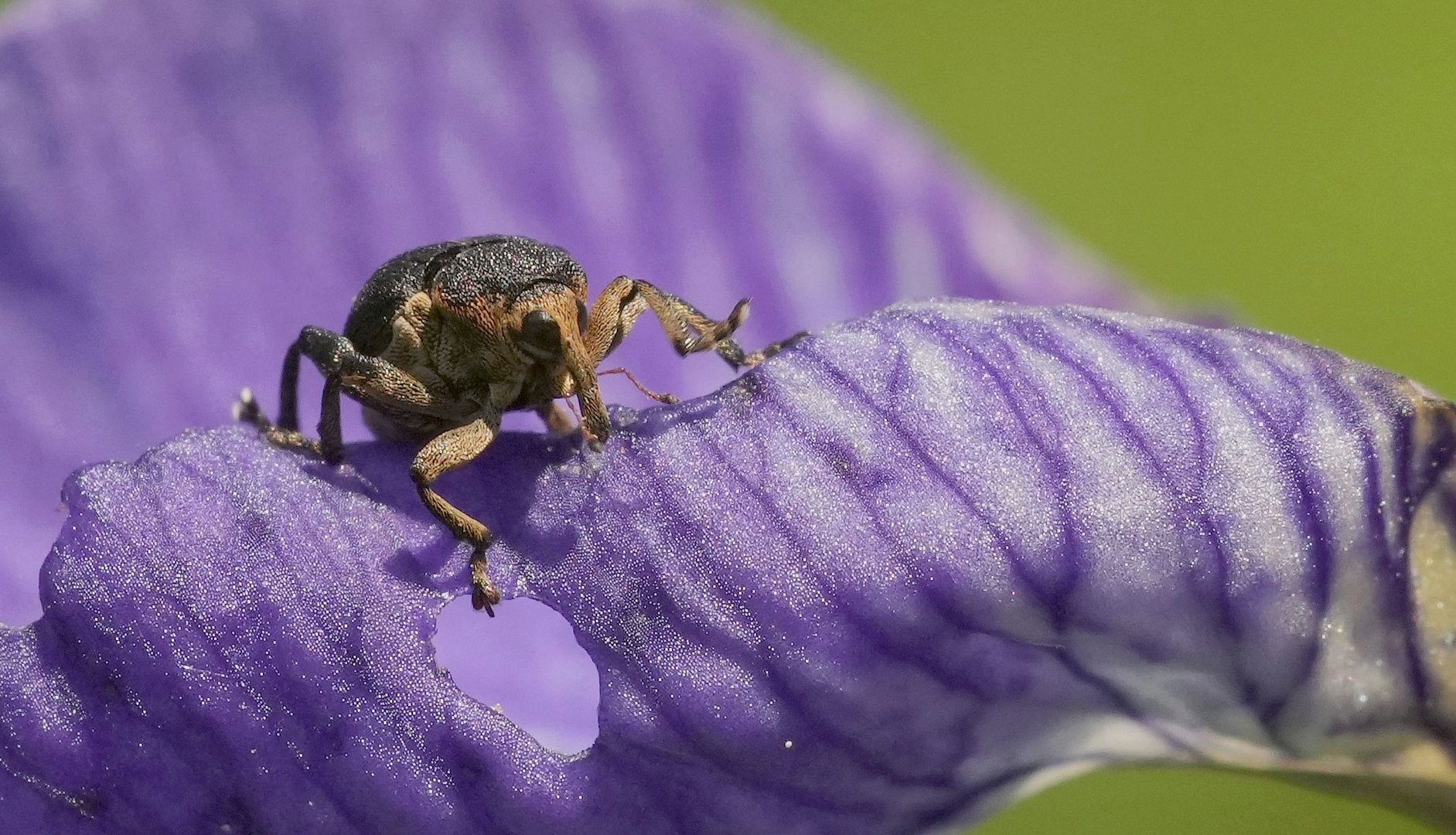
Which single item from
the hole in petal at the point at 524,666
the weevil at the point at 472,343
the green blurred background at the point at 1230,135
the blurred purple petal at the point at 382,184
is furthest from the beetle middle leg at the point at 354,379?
the green blurred background at the point at 1230,135

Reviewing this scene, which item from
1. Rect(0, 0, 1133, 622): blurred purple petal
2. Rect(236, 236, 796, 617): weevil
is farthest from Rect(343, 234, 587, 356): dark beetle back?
Result: Rect(0, 0, 1133, 622): blurred purple petal

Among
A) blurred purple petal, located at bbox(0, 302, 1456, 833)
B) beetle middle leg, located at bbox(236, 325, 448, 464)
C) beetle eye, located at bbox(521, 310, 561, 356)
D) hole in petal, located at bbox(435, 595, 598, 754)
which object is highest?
beetle eye, located at bbox(521, 310, 561, 356)

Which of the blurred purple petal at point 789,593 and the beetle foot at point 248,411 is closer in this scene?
the blurred purple petal at point 789,593

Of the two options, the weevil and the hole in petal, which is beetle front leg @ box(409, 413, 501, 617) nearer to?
the weevil

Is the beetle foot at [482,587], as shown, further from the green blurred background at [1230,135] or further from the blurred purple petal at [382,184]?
the green blurred background at [1230,135]

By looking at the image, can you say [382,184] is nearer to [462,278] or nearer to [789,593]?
[462,278]

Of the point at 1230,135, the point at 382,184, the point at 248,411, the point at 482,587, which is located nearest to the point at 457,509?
the point at 482,587
